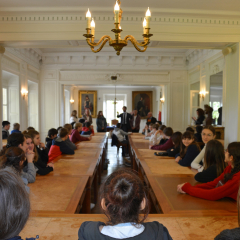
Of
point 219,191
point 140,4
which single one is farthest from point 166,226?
point 140,4

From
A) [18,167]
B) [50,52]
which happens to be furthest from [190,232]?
[50,52]

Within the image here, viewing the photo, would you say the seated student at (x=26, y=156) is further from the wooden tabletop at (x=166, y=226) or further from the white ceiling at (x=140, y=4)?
the white ceiling at (x=140, y=4)

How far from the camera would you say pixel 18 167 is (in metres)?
2.34

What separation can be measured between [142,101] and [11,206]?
15274 mm

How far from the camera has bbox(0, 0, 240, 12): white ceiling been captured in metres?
4.92

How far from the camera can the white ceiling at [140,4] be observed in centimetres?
492

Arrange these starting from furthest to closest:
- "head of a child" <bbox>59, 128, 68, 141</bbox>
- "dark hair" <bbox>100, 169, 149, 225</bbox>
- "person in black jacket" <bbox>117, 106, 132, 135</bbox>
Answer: "person in black jacket" <bbox>117, 106, 132, 135</bbox> < "head of a child" <bbox>59, 128, 68, 141</bbox> < "dark hair" <bbox>100, 169, 149, 225</bbox>

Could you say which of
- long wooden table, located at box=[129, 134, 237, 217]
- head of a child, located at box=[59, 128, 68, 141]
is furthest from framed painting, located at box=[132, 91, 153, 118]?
long wooden table, located at box=[129, 134, 237, 217]

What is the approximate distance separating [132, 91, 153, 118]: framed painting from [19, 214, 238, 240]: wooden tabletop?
46.3 feet

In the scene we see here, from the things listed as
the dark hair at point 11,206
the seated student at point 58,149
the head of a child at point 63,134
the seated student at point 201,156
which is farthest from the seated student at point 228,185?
the head of a child at point 63,134

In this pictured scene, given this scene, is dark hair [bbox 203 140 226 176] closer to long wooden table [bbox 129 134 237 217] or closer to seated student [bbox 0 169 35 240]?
long wooden table [bbox 129 134 237 217]

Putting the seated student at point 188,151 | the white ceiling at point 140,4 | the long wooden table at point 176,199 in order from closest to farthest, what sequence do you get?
the long wooden table at point 176,199, the seated student at point 188,151, the white ceiling at point 140,4

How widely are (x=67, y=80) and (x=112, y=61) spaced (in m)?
2.05

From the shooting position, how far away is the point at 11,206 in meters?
0.82
